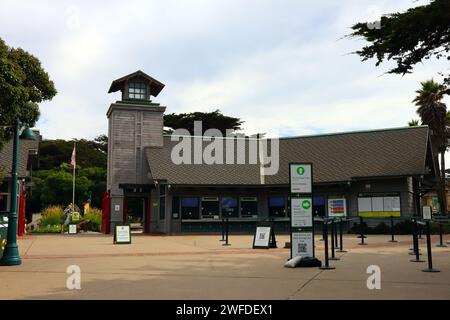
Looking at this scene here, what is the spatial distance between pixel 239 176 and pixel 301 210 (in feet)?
61.8

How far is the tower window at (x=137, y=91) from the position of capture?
108 ft

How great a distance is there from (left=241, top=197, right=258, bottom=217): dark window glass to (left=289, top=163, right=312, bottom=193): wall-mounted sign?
1878 centimetres

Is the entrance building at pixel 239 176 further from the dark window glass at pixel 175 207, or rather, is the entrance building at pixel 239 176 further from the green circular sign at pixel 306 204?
the green circular sign at pixel 306 204

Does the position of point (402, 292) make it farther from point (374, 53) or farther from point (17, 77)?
point (17, 77)

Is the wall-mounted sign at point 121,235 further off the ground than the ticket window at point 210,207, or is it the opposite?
the ticket window at point 210,207

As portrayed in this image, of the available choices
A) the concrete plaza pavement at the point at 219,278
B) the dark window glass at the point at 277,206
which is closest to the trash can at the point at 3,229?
the concrete plaza pavement at the point at 219,278

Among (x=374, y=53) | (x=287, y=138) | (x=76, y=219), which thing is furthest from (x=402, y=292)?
(x=76, y=219)

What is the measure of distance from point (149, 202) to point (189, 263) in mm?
19678

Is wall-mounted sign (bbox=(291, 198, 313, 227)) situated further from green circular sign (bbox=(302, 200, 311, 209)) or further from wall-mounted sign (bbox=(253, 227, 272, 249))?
wall-mounted sign (bbox=(253, 227, 272, 249))

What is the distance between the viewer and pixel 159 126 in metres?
32.9

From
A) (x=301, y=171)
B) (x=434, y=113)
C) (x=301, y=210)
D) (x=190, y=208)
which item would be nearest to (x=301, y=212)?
(x=301, y=210)

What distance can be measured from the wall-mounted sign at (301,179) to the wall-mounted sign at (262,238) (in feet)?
18.2

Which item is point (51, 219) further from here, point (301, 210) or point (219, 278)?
point (219, 278)

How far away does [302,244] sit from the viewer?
40.0 ft
